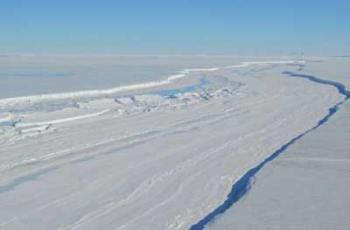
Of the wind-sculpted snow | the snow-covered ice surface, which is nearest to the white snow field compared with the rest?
the wind-sculpted snow

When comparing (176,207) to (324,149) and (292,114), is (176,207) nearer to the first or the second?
(324,149)

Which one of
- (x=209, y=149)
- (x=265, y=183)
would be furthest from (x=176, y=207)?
(x=209, y=149)

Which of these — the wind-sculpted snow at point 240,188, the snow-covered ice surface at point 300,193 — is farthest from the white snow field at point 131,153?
the snow-covered ice surface at point 300,193

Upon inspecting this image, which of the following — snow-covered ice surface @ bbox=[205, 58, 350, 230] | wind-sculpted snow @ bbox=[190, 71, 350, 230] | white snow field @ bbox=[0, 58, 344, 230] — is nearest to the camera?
snow-covered ice surface @ bbox=[205, 58, 350, 230]

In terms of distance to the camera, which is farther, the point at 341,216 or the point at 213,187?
the point at 213,187

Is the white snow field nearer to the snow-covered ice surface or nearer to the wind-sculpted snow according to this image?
the wind-sculpted snow

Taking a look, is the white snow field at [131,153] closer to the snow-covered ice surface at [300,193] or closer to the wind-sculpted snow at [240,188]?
the wind-sculpted snow at [240,188]

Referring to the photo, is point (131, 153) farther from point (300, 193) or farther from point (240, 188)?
point (300, 193)
